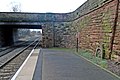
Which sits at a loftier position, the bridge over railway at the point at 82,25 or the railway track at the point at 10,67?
the bridge over railway at the point at 82,25

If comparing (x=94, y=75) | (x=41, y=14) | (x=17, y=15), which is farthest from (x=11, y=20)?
(x=94, y=75)

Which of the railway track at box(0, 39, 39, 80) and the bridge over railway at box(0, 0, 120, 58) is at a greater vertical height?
the bridge over railway at box(0, 0, 120, 58)

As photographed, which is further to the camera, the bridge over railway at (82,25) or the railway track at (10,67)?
the bridge over railway at (82,25)

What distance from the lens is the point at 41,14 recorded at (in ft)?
124

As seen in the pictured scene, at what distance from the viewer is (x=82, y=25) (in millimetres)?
27734

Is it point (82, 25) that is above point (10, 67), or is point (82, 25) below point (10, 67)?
above

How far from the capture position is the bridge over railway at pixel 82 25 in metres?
16.5

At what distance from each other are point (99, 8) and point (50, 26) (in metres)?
17.5

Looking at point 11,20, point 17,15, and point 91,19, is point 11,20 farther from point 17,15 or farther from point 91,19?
point 91,19

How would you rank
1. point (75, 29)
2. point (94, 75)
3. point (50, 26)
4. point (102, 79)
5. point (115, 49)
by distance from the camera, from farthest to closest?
point (50, 26) → point (75, 29) → point (115, 49) → point (94, 75) → point (102, 79)

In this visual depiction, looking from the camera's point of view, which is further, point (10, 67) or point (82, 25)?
point (82, 25)

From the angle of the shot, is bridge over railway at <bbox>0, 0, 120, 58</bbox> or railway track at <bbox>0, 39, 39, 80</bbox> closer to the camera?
railway track at <bbox>0, 39, 39, 80</bbox>

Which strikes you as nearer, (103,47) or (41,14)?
(103,47)

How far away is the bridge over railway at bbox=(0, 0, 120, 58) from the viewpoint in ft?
54.2
